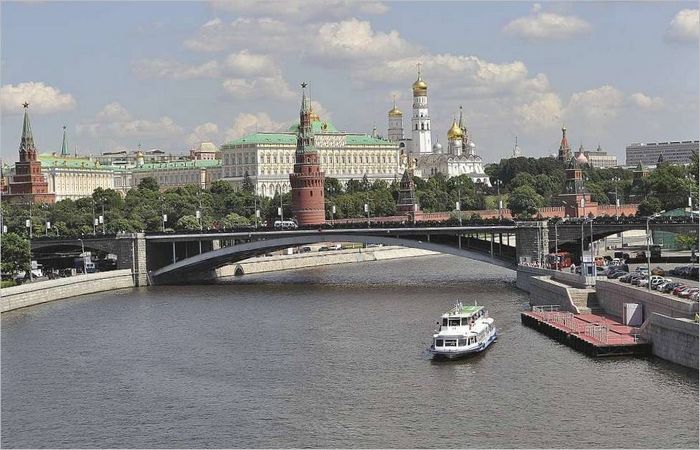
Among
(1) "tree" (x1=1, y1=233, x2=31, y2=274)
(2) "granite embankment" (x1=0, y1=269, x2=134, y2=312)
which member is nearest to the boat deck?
(2) "granite embankment" (x1=0, y1=269, x2=134, y2=312)

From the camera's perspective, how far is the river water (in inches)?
1264

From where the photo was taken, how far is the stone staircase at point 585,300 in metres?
50.2

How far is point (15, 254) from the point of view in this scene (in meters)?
69.4

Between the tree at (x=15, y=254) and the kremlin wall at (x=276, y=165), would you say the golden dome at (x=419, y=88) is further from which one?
the tree at (x=15, y=254)

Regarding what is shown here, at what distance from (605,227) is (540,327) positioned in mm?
21382

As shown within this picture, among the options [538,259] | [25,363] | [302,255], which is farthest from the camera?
[302,255]

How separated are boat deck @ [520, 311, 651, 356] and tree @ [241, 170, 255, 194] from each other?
322 ft

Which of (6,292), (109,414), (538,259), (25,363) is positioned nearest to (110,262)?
(6,292)

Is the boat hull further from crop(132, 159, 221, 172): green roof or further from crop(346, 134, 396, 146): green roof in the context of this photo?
crop(132, 159, 221, 172): green roof

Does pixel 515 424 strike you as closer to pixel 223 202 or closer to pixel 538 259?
pixel 538 259

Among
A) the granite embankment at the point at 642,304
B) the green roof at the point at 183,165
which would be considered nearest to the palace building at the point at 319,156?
the green roof at the point at 183,165

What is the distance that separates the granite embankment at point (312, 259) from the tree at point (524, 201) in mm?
23149

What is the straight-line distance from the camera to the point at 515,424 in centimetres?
3250

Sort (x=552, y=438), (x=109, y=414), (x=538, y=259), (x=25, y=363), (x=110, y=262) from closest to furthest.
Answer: (x=552, y=438)
(x=109, y=414)
(x=25, y=363)
(x=538, y=259)
(x=110, y=262)
